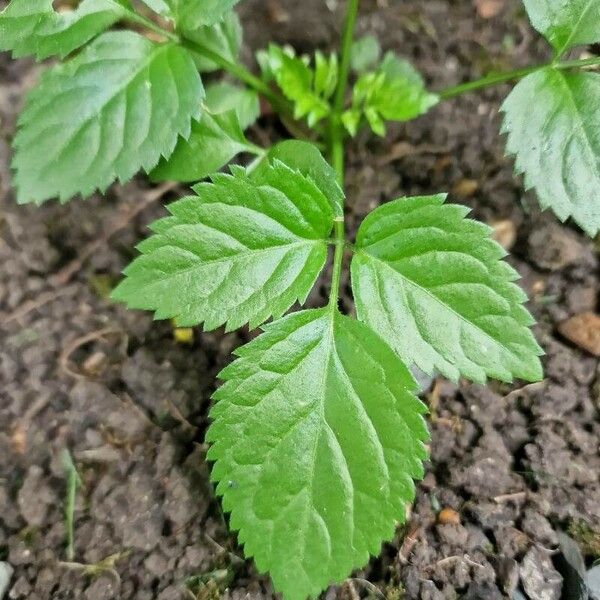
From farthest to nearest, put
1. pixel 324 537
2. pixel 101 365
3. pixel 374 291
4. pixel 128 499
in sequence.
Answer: pixel 101 365, pixel 128 499, pixel 374 291, pixel 324 537

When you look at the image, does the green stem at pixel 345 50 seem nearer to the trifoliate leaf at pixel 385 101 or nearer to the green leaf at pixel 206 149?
the trifoliate leaf at pixel 385 101

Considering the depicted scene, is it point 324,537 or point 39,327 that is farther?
point 39,327

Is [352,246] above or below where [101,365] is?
above

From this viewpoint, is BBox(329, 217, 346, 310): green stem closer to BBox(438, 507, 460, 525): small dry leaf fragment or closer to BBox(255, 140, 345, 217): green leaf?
BBox(255, 140, 345, 217): green leaf

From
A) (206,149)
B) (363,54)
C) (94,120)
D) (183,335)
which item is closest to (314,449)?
(183,335)

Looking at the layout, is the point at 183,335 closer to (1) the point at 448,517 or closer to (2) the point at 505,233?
(1) the point at 448,517

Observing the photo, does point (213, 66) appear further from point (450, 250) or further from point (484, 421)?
point (484, 421)

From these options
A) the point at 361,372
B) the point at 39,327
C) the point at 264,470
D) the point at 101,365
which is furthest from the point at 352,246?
the point at 39,327

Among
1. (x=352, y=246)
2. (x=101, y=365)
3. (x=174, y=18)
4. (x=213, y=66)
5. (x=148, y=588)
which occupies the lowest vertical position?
(x=148, y=588)
